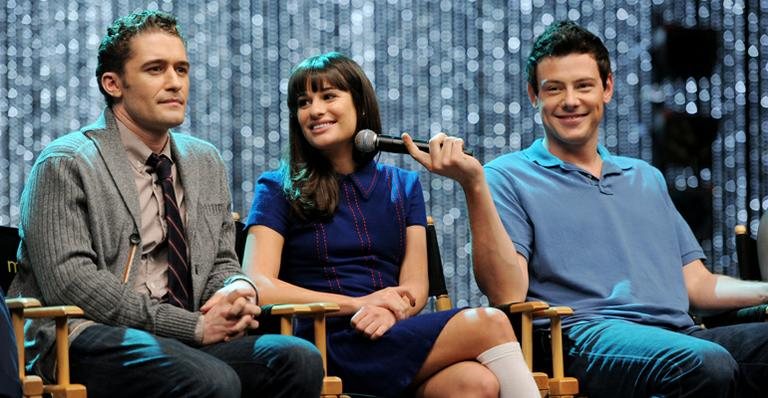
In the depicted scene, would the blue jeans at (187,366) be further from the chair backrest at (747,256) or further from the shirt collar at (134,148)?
the chair backrest at (747,256)

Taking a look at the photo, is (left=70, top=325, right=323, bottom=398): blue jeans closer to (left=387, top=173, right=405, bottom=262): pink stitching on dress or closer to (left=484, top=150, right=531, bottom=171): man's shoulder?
(left=387, top=173, right=405, bottom=262): pink stitching on dress

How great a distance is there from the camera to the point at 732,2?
4496 mm

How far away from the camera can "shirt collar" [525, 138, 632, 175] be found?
2701 millimetres

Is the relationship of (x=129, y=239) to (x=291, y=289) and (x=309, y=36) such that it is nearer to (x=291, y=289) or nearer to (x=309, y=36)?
(x=291, y=289)

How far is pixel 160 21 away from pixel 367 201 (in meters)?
0.60

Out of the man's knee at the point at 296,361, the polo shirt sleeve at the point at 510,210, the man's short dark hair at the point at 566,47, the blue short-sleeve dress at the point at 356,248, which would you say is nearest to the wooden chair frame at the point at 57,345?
the man's knee at the point at 296,361

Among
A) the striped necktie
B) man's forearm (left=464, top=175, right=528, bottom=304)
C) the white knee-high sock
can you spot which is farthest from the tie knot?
the white knee-high sock

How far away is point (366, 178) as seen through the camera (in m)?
2.62

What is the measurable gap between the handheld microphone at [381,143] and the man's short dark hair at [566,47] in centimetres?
47

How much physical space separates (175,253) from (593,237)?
3.07ft

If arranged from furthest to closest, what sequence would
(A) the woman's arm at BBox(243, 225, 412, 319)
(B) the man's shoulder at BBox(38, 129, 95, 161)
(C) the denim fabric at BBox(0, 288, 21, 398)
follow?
(A) the woman's arm at BBox(243, 225, 412, 319) < (B) the man's shoulder at BBox(38, 129, 95, 161) < (C) the denim fabric at BBox(0, 288, 21, 398)

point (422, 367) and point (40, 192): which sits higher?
point (40, 192)

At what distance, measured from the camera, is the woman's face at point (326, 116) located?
8.33 feet

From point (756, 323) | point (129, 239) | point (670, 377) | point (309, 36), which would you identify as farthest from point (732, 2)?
point (129, 239)
